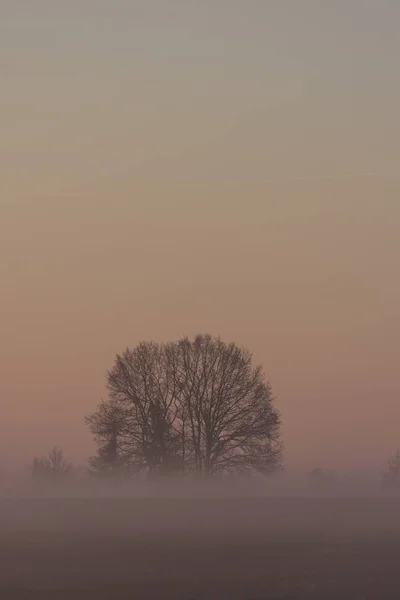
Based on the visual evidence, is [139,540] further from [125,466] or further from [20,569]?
[125,466]

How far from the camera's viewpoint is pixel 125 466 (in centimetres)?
7731

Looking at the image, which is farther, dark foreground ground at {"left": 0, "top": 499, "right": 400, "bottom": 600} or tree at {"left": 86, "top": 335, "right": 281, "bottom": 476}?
tree at {"left": 86, "top": 335, "right": 281, "bottom": 476}

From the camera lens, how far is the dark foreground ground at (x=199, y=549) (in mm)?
30656

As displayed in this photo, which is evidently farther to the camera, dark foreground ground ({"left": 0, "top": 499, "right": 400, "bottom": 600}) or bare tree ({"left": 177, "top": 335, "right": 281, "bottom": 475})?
bare tree ({"left": 177, "top": 335, "right": 281, "bottom": 475})

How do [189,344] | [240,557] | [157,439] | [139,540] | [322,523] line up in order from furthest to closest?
[189,344]
[157,439]
[322,523]
[139,540]
[240,557]

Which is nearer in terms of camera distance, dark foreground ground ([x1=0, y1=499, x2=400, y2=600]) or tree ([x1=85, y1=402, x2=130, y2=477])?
dark foreground ground ([x1=0, y1=499, x2=400, y2=600])

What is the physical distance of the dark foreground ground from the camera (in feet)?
101

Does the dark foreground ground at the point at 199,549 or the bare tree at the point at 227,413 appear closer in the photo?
the dark foreground ground at the point at 199,549

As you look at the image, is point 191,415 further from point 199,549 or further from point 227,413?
point 199,549

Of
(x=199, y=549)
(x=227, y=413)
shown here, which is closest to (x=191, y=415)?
(x=227, y=413)

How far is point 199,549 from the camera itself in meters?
40.8

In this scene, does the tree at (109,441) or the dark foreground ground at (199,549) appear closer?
the dark foreground ground at (199,549)

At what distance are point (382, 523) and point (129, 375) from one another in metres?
28.6

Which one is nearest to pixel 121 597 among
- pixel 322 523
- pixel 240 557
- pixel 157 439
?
pixel 240 557
